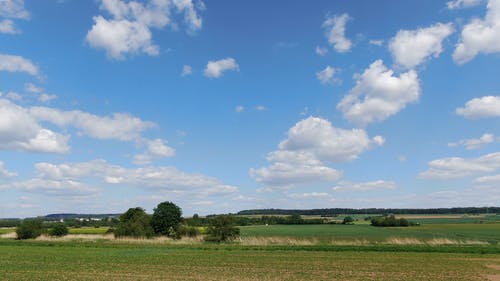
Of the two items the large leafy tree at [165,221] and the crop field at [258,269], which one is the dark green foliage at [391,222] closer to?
the large leafy tree at [165,221]

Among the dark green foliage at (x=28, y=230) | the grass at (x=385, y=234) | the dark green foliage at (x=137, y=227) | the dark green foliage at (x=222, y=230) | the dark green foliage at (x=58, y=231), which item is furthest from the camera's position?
the dark green foliage at (x=58, y=231)

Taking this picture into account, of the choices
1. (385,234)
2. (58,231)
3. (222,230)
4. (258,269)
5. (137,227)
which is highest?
(137,227)

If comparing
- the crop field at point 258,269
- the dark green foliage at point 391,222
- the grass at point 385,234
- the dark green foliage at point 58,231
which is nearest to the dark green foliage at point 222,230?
the grass at point 385,234

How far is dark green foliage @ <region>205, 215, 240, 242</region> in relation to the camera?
57406 millimetres

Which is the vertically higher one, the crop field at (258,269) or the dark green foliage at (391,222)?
the dark green foliage at (391,222)

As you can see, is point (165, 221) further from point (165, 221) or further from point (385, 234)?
point (385, 234)

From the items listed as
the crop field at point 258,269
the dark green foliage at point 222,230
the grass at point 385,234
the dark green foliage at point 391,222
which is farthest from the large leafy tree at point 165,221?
the dark green foliage at point 391,222

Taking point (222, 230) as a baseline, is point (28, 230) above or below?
above

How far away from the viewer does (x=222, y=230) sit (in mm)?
57438

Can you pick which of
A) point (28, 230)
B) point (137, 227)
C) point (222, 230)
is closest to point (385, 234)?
point (222, 230)

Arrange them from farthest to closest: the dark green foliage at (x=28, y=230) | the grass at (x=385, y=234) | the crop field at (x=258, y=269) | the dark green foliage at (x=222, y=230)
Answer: the dark green foliage at (x=28, y=230) → the grass at (x=385, y=234) → the dark green foliage at (x=222, y=230) → the crop field at (x=258, y=269)

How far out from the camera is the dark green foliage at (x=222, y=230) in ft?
188

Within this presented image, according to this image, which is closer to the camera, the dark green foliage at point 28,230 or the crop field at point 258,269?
the crop field at point 258,269

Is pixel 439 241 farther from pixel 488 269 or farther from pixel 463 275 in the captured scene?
pixel 463 275
